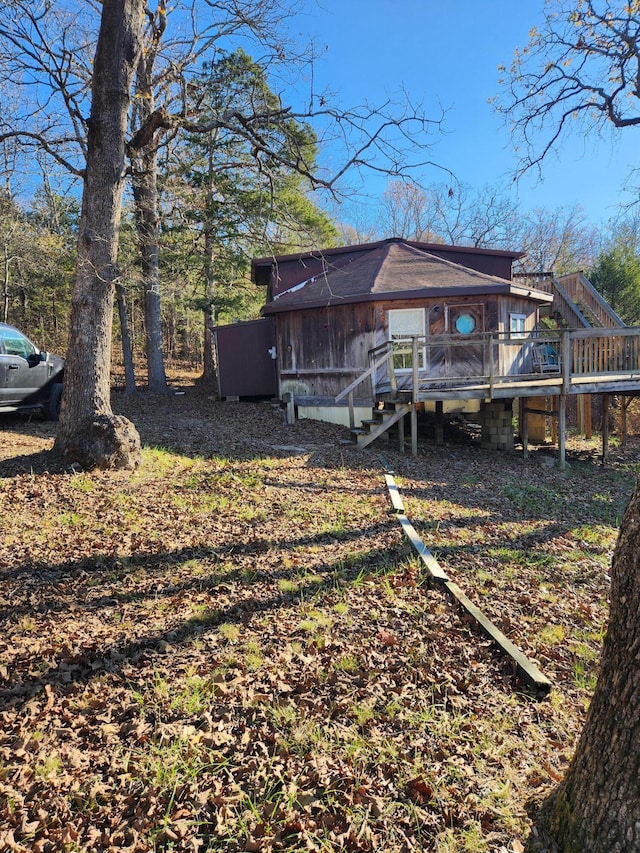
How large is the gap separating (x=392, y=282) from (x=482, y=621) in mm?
11524

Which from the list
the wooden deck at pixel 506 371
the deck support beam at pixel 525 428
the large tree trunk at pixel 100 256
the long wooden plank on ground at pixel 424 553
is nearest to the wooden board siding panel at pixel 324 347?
the wooden deck at pixel 506 371

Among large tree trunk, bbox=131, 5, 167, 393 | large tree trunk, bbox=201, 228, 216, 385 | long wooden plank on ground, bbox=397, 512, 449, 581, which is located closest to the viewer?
long wooden plank on ground, bbox=397, 512, 449, 581

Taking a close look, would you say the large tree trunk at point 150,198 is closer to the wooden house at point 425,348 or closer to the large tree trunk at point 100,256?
the large tree trunk at point 100,256

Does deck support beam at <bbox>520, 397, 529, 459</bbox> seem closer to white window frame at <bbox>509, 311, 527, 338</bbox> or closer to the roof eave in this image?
white window frame at <bbox>509, 311, 527, 338</bbox>

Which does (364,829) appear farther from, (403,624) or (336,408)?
(336,408)

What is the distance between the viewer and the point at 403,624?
12.9 ft

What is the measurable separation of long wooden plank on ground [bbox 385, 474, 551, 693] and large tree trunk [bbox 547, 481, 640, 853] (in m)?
1.38

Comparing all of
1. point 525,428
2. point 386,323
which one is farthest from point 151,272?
point 525,428

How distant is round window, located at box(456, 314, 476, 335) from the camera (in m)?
14.1

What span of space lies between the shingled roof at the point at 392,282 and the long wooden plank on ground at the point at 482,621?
8348mm

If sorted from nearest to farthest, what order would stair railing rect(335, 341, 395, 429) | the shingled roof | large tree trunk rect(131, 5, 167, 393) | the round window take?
large tree trunk rect(131, 5, 167, 393) → stair railing rect(335, 341, 395, 429) → the shingled roof → the round window

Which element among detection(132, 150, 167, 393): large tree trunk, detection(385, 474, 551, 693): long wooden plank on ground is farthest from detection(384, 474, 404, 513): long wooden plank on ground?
detection(132, 150, 167, 393): large tree trunk

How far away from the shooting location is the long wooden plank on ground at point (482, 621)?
328 cm

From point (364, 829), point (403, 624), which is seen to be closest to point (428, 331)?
point (403, 624)
